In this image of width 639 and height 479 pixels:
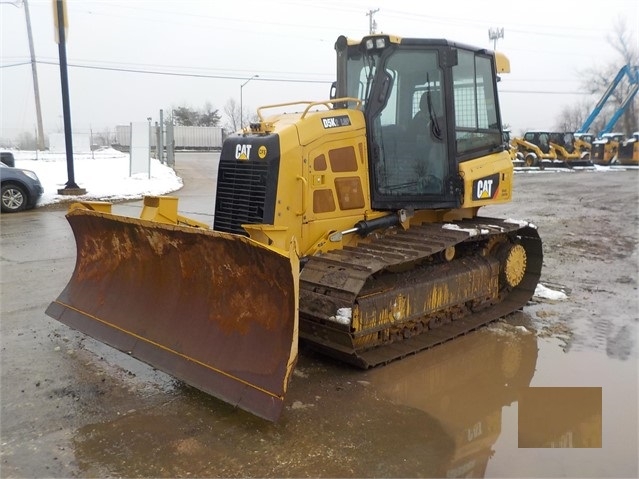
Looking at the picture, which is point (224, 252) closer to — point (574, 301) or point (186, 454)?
point (186, 454)

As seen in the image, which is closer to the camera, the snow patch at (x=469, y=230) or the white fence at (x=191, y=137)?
the snow patch at (x=469, y=230)

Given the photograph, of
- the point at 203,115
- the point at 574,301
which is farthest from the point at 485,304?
the point at 203,115

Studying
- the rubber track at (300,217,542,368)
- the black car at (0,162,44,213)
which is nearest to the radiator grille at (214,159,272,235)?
the rubber track at (300,217,542,368)

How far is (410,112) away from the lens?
5.72 meters

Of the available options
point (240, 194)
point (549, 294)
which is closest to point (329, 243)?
point (240, 194)

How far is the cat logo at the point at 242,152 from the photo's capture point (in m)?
5.16

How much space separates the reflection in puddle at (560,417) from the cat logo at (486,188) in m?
2.31

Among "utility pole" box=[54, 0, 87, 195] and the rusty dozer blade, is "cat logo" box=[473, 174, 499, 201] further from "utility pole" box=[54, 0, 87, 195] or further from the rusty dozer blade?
"utility pole" box=[54, 0, 87, 195]

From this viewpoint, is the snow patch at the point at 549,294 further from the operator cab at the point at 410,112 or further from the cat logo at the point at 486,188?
the operator cab at the point at 410,112

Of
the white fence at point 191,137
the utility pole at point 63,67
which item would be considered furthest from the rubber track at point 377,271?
the white fence at point 191,137

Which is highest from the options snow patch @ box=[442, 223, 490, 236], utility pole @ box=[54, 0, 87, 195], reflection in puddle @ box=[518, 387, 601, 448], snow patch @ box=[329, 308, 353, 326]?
utility pole @ box=[54, 0, 87, 195]

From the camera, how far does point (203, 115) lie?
244 feet

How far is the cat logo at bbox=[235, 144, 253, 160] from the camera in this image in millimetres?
5156

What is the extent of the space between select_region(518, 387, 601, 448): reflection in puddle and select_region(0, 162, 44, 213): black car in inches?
552
